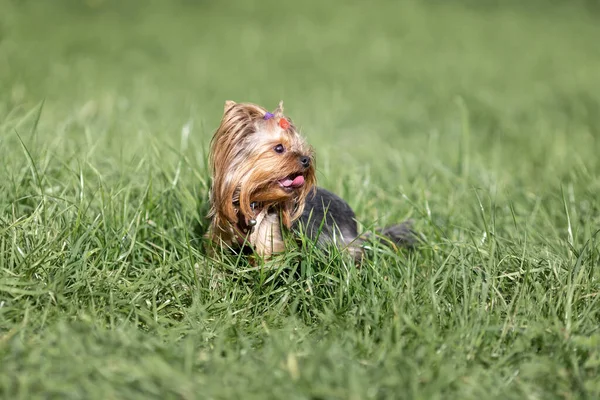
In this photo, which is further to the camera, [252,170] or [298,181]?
[298,181]

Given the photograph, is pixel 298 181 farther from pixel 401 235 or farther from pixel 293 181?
pixel 401 235

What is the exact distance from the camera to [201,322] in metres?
3.33

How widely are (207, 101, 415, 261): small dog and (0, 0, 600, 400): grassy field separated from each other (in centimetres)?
17

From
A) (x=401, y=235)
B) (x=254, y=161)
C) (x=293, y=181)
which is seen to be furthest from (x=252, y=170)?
(x=401, y=235)

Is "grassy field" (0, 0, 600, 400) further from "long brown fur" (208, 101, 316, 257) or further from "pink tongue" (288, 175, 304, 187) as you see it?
"pink tongue" (288, 175, 304, 187)

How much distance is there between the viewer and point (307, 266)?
356 centimetres

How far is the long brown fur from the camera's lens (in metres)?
3.51

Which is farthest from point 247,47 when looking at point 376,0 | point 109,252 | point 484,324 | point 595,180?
point 484,324

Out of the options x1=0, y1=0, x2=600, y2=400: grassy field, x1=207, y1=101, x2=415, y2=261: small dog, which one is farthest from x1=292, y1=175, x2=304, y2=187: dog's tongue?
x1=0, y1=0, x2=600, y2=400: grassy field

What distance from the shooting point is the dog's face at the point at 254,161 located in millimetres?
3512

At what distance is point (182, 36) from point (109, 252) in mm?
8803

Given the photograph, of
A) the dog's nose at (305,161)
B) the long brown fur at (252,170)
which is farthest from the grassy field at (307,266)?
the dog's nose at (305,161)

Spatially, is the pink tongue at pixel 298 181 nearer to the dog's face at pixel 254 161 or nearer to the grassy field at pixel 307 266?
the dog's face at pixel 254 161

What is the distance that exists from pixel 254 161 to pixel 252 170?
0.05 meters
